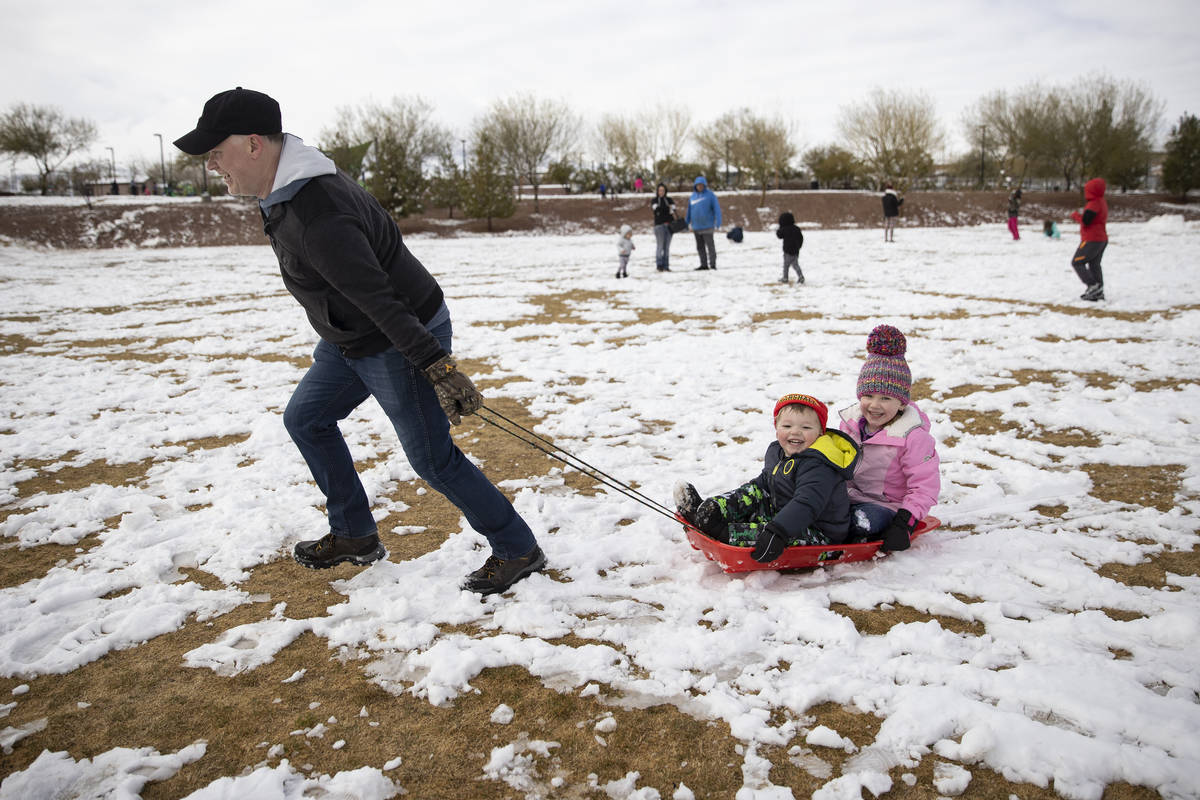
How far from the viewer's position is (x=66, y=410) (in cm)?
594

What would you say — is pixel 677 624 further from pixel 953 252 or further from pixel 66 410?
pixel 953 252

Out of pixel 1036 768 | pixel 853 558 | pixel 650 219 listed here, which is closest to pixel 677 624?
pixel 853 558

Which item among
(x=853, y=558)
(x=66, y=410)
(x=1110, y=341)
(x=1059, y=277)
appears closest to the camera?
(x=853, y=558)

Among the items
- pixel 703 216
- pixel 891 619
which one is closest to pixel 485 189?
pixel 703 216

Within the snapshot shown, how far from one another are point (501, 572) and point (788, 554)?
1.23 metres

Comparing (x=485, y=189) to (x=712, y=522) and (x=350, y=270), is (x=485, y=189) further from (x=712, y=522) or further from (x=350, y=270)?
(x=350, y=270)

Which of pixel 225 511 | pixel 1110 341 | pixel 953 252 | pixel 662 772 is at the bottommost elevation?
pixel 662 772

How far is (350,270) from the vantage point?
7.98 ft

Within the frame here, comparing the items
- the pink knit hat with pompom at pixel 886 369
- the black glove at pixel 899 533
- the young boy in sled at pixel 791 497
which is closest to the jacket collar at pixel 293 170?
the young boy in sled at pixel 791 497

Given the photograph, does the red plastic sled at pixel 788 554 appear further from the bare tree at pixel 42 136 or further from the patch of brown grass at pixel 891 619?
the bare tree at pixel 42 136

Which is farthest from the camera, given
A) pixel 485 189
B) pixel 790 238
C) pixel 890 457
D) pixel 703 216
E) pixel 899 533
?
pixel 485 189

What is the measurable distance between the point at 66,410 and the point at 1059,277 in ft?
45.4

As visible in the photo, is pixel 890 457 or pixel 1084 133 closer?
pixel 890 457

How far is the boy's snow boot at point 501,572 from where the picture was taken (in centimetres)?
300
